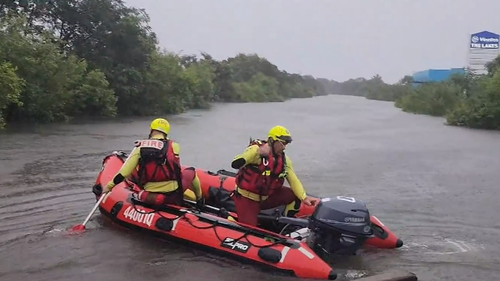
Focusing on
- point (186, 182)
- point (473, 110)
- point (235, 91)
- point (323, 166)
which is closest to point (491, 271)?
point (186, 182)

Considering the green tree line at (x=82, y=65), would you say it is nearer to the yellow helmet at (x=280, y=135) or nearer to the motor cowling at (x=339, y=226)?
the yellow helmet at (x=280, y=135)

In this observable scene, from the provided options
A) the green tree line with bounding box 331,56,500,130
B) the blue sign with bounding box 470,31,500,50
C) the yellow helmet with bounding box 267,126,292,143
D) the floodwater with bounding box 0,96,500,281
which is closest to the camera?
the floodwater with bounding box 0,96,500,281

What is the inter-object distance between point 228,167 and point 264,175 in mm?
6157

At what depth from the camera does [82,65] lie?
23.9m

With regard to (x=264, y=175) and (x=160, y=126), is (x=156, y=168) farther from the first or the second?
(x=264, y=175)

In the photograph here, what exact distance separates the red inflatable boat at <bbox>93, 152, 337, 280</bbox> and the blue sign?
1789 inches

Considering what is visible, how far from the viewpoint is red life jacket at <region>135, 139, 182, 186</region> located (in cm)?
686

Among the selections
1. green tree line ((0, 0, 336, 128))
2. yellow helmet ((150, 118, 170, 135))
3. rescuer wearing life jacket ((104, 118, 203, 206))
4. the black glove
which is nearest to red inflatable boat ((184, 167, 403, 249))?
the black glove

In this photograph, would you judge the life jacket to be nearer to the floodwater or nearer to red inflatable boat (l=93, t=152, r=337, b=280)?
red inflatable boat (l=93, t=152, r=337, b=280)

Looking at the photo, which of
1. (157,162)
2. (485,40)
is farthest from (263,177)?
(485,40)

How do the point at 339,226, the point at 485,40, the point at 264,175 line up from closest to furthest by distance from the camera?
the point at 339,226 → the point at 264,175 → the point at 485,40

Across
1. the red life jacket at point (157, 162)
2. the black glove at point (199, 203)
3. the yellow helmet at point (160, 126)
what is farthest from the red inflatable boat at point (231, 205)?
the yellow helmet at point (160, 126)

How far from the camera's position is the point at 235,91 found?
206 ft

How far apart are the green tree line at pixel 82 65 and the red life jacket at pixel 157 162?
37.2 ft
